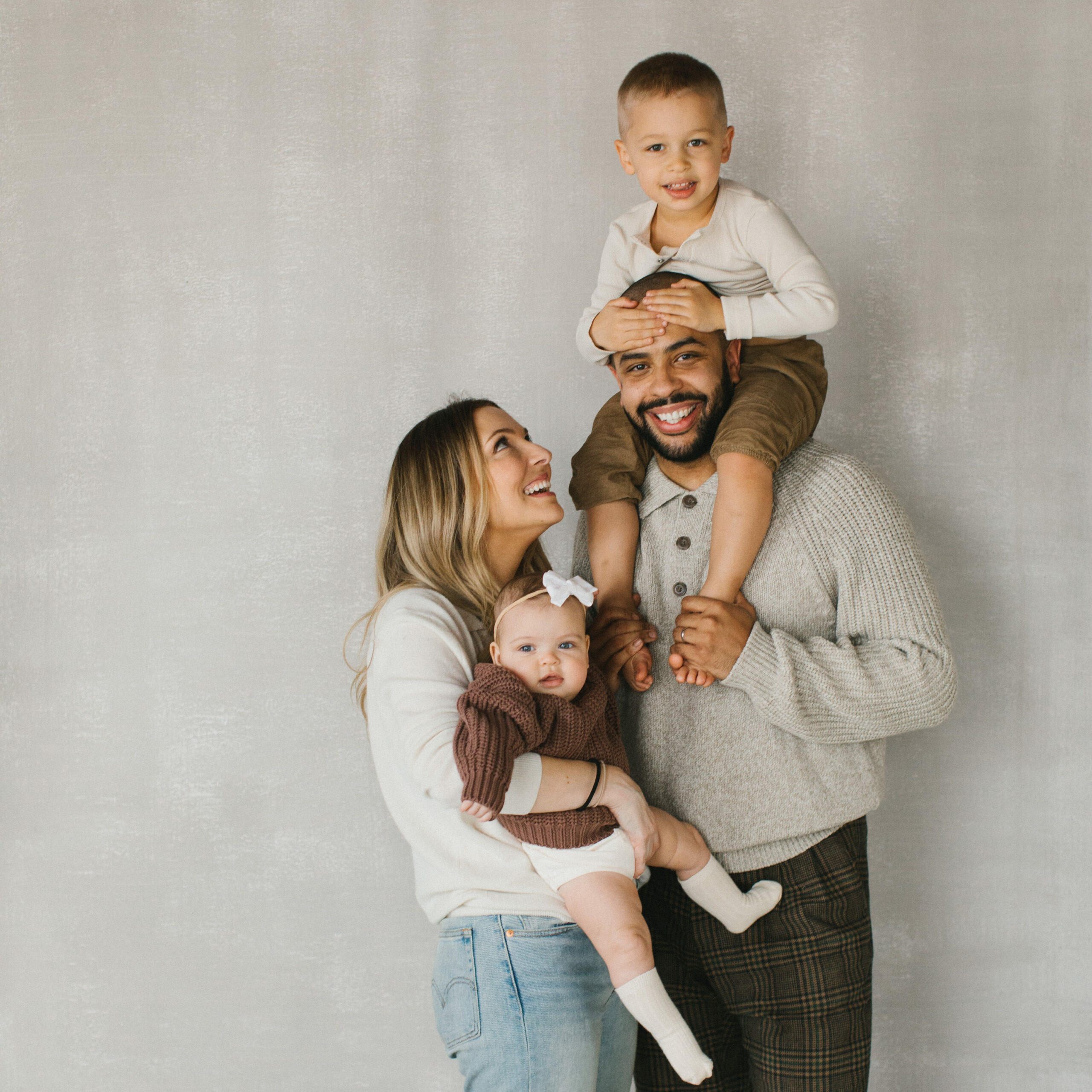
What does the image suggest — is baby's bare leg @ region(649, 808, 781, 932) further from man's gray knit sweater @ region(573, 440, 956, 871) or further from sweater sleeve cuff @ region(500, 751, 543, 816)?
sweater sleeve cuff @ region(500, 751, 543, 816)

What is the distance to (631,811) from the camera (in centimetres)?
158

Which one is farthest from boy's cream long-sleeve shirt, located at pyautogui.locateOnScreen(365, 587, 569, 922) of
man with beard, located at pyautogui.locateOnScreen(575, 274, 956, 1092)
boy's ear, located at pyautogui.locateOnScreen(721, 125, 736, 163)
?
boy's ear, located at pyautogui.locateOnScreen(721, 125, 736, 163)

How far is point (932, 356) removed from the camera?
2377 mm

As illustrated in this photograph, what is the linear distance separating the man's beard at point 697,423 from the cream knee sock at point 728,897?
2.37 ft

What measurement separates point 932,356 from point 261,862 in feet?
6.74

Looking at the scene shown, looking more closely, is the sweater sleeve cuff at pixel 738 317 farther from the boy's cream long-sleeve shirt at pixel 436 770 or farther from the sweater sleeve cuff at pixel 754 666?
the boy's cream long-sleeve shirt at pixel 436 770

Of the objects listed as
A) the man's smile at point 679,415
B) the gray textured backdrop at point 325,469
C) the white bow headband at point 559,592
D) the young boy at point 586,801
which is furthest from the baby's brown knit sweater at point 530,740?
the gray textured backdrop at point 325,469

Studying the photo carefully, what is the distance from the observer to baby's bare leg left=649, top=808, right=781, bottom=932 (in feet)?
5.43

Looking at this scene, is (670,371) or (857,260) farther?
(857,260)

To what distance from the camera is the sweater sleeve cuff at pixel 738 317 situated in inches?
70.0

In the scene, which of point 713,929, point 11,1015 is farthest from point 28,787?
point 713,929

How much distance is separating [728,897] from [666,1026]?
0.25 meters

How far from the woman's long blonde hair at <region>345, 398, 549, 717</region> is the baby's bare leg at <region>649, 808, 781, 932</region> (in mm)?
487

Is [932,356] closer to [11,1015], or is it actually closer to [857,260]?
[857,260]
